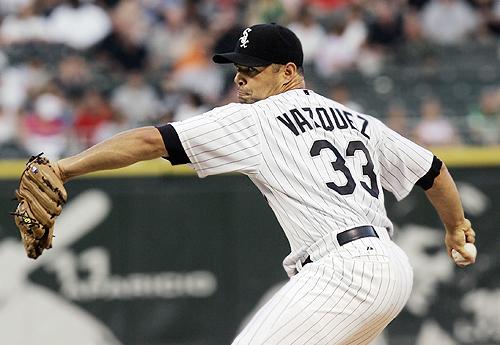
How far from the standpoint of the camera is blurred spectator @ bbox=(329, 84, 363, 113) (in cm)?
1000

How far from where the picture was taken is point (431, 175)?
4.52 m

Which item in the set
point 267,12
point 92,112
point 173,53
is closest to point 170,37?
point 173,53

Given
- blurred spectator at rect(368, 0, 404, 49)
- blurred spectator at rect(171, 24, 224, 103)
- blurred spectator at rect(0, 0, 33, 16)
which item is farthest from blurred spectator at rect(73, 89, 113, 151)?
blurred spectator at rect(368, 0, 404, 49)

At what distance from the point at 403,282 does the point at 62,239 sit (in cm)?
468

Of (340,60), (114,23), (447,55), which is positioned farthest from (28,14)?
(447,55)

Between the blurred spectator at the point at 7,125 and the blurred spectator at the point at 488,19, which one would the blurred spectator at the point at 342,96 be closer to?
the blurred spectator at the point at 488,19

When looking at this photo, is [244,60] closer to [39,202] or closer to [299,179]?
[299,179]

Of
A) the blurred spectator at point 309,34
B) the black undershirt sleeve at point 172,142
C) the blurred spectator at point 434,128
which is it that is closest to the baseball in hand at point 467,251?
the black undershirt sleeve at point 172,142

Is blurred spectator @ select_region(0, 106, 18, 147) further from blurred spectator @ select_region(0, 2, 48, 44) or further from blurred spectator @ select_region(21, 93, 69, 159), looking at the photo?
blurred spectator @ select_region(0, 2, 48, 44)

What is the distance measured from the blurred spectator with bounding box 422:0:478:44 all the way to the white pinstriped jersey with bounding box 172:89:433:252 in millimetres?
7881

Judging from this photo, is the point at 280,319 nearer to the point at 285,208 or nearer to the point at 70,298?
the point at 285,208

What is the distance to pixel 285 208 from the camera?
4.06 m

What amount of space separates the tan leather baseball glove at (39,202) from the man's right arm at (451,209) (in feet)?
5.59

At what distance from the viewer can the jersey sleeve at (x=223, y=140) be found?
3.93 meters
